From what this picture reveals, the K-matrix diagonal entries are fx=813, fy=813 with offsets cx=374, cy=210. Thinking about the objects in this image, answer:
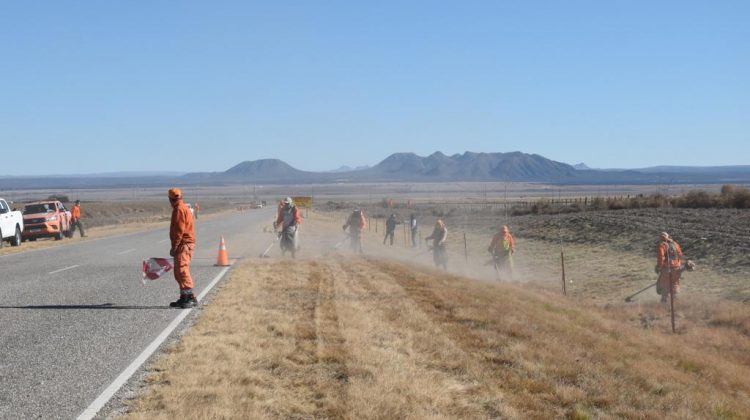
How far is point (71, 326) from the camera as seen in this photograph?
10.5m

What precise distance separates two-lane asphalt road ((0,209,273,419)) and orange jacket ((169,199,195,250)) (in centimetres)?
103

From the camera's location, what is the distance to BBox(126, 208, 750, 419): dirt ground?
714cm

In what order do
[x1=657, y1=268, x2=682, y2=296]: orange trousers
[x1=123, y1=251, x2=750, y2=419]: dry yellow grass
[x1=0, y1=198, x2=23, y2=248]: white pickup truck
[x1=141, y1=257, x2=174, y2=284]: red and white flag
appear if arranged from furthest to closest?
1. [x1=0, y1=198, x2=23, y2=248]: white pickup truck
2. [x1=657, y1=268, x2=682, y2=296]: orange trousers
3. [x1=141, y1=257, x2=174, y2=284]: red and white flag
4. [x1=123, y1=251, x2=750, y2=419]: dry yellow grass

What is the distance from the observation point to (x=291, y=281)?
15945mm

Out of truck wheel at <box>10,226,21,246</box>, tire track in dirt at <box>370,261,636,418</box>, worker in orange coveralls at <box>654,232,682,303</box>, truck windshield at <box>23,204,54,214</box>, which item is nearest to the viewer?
tire track in dirt at <box>370,261,636,418</box>

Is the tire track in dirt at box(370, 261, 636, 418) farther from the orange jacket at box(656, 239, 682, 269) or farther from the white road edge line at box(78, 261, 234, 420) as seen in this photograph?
the orange jacket at box(656, 239, 682, 269)

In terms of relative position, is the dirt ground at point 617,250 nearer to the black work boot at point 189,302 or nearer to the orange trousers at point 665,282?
the orange trousers at point 665,282

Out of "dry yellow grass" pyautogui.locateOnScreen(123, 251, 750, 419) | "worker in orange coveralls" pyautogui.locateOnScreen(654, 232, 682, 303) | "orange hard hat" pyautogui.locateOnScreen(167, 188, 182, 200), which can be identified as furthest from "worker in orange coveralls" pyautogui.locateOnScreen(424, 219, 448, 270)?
"orange hard hat" pyautogui.locateOnScreen(167, 188, 182, 200)

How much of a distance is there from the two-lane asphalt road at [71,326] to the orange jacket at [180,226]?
1027 millimetres

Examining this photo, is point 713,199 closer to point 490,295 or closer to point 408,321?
point 490,295

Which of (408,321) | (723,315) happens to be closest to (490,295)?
(408,321)

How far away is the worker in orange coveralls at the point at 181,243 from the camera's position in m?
11.9

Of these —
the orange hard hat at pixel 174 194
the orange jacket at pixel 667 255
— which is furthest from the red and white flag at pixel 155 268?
the orange jacket at pixel 667 255

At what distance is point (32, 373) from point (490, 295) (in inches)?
389
